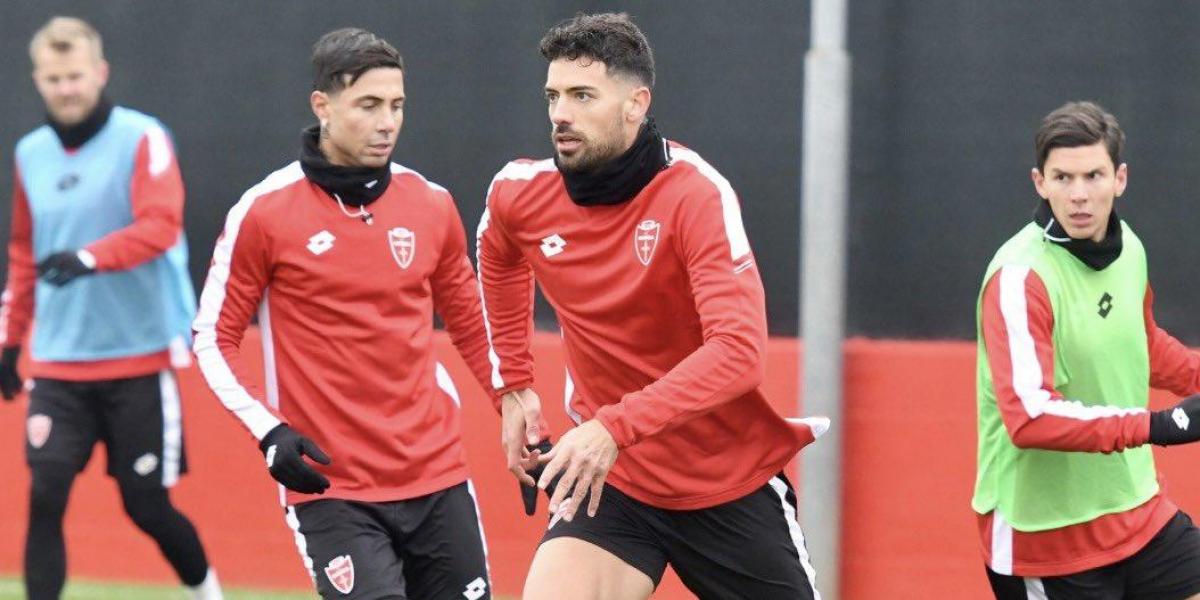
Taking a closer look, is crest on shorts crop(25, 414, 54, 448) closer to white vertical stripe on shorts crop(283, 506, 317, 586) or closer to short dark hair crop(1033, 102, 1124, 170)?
white vertical stripe on shorts crop(283, 506, 317, 586)

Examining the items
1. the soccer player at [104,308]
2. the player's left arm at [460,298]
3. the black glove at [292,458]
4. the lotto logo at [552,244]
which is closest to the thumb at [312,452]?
the black glove at [292,458]

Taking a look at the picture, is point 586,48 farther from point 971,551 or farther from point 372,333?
point 971,551

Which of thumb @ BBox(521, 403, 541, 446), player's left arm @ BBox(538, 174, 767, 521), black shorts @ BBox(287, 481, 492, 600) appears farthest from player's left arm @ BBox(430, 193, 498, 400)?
player's left arm @ BBox(538, 174, 767, 521)

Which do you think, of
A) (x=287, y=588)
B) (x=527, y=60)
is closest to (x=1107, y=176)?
(x=527, y=60)

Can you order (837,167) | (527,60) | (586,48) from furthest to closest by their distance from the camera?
(527,60) < (837,167) < (586,48)

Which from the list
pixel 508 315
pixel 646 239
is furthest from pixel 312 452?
pixel 646 239

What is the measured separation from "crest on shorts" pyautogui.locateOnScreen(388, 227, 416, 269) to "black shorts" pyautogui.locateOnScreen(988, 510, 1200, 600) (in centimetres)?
179

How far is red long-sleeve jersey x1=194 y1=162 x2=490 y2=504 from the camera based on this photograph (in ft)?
15.8

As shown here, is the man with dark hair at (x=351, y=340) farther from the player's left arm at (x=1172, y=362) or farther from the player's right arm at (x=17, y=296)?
the player's left arm at (x=1172, y=362)

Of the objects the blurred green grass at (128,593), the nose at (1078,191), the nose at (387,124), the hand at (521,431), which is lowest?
the blurred green grass at (128,593)

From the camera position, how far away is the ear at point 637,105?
14.7 feet

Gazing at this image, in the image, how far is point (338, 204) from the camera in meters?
4.95

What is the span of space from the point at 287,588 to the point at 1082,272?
11.8 ft

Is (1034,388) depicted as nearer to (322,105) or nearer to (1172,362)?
(1172,362)
